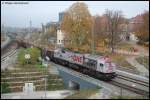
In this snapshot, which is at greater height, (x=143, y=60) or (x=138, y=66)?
(x=143, y=60)

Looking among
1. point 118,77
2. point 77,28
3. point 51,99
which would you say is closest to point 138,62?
point 118,77

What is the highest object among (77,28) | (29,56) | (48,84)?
(77,28)

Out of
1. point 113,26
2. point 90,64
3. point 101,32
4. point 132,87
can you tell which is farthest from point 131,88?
point 101,32

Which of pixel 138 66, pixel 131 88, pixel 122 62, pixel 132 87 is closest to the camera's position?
pixel 131 88

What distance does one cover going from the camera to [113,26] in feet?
184

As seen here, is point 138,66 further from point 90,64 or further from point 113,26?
point 113,26

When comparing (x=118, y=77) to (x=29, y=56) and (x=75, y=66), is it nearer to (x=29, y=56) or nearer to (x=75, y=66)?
(x=75, y=66)

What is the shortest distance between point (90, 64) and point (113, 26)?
18.0m

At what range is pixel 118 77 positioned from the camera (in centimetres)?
3925

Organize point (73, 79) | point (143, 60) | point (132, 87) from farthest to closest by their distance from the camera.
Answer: point (143, 60) < point (73, 79) < point (132, 87)

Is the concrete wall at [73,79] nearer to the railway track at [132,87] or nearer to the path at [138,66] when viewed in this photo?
the railway track at [132,87]

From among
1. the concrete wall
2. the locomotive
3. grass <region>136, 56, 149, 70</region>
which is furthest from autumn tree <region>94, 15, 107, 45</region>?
the concrete wall

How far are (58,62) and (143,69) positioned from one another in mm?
15599

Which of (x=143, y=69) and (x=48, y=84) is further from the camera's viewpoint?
(x=143, y=69)
